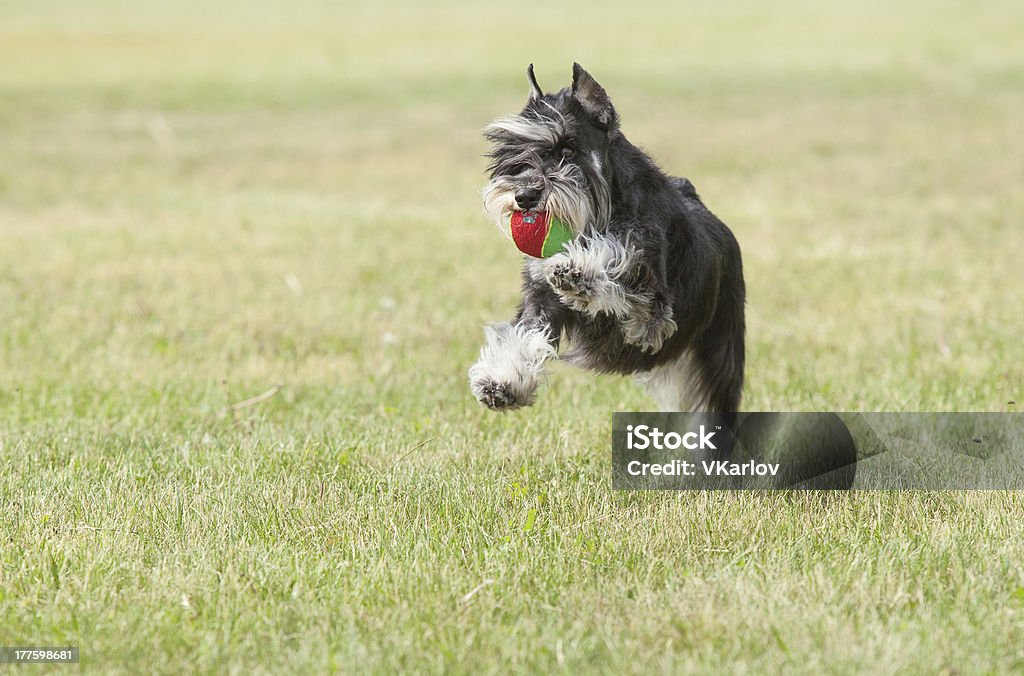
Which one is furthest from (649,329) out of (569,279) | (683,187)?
(683,187)

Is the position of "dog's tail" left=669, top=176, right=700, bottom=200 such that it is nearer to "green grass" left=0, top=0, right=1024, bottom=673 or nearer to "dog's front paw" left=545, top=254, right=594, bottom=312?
"dog's front paw" left=545, top=254, right=594, bottom=312

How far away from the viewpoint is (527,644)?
3908 mm

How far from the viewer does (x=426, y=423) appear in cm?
665

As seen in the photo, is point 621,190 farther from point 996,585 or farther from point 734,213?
point 734,213

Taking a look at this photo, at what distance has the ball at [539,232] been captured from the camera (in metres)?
5.07

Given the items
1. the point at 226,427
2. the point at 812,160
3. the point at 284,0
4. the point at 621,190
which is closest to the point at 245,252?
the point at 226,427

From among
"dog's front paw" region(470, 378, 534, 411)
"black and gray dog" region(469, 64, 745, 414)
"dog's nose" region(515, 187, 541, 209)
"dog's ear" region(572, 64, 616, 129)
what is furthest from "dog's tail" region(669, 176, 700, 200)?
"dog's front paw" region(470, 378, 534, 411)

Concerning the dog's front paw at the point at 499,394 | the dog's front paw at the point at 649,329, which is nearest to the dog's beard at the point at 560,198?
the dog's front paw at the point at 649,329

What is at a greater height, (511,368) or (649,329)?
(649,329)

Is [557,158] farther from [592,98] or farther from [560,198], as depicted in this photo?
[592,98]

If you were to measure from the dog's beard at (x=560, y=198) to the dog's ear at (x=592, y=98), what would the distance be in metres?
0.29

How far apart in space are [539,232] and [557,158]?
0.32 m

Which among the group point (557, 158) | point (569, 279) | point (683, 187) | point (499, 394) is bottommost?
point (499, 394)

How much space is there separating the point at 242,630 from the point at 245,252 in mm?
8937
